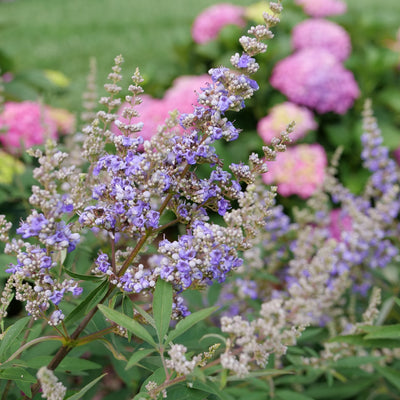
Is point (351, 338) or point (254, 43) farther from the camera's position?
point (351, 338)

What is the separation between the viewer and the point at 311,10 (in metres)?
6.77

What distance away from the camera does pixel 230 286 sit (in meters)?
2.67

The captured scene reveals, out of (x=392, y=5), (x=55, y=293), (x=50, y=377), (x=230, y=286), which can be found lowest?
(x=50, y=377)

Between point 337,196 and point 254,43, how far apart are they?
1855 mm

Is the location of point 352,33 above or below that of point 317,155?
above

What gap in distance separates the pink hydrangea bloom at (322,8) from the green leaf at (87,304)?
629 centimetres

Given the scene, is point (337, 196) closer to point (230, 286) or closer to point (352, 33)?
point (230, 286)

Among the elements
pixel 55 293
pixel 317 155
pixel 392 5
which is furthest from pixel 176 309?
pixel 392 5

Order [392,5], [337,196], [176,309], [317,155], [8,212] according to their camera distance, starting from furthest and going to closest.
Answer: [392,5], [317,155], [337,196], [8,212], [176,309]

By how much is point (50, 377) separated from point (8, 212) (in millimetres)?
1615

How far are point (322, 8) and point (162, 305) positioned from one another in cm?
637

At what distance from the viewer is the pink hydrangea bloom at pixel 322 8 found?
262 inches

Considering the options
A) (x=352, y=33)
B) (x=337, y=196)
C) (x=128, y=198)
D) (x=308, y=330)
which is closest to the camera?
(x=128, y=198)

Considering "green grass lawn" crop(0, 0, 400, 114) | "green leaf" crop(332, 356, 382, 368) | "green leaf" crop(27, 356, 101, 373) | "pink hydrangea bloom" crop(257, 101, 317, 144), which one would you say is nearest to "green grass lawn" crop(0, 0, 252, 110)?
"green grass lawn" crop(0, 0, 400, 114)
